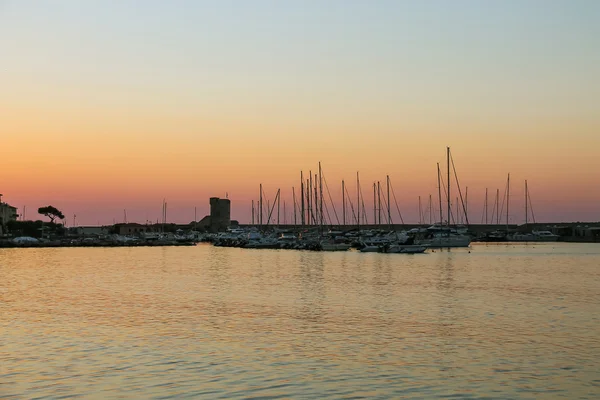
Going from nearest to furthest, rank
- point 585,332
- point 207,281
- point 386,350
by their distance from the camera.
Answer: point 386,350, point 585,332, point 207,281

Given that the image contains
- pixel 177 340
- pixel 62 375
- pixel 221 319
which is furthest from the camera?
pixel 221 319

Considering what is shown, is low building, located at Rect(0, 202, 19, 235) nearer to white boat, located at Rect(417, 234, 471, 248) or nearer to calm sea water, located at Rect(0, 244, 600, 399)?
white boat, located at Rect(417, 234, 471, 248)

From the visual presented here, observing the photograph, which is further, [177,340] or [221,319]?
[221,319]

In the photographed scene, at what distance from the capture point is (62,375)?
19.2 m

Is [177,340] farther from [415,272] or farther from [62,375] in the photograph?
[415,272]

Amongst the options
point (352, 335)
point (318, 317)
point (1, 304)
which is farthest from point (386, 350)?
point (1, 304)

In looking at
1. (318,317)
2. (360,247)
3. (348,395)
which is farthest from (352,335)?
(360,247)

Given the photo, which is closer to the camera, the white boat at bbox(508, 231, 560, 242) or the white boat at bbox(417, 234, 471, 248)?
the white boat at bbox(417, 234, 471, 248)

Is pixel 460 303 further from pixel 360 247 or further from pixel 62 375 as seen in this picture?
pixel 360 247

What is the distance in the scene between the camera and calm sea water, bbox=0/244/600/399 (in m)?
18.0

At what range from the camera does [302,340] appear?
81.7ft

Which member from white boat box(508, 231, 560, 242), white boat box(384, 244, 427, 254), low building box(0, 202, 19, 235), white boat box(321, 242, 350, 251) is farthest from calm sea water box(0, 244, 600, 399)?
low building box(0, 202, 19, 235)

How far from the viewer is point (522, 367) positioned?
2017 cm

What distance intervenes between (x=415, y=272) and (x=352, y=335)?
36166 mm
